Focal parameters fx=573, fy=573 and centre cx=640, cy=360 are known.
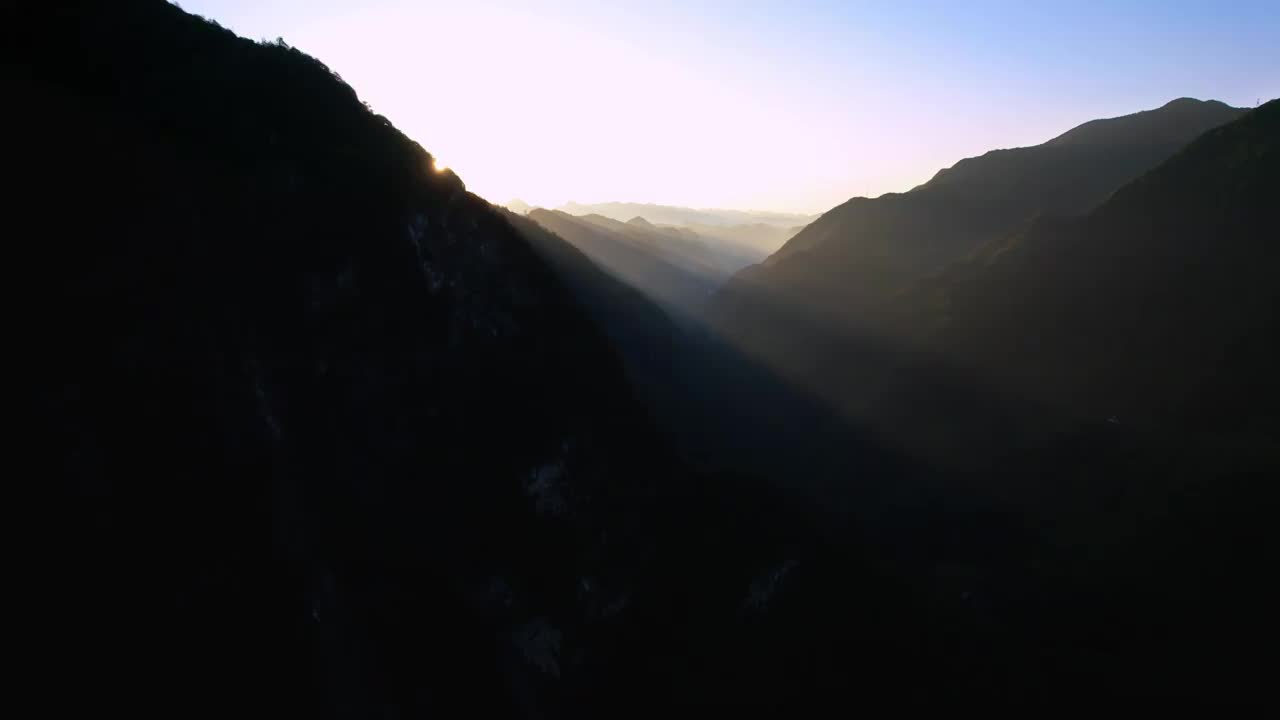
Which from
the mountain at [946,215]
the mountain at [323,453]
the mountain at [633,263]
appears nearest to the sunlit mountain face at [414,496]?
the mountain at [323,453]

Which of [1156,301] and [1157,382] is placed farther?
[1156,301]

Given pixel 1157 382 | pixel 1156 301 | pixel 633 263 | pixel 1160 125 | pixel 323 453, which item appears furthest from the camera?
pixel 633 263

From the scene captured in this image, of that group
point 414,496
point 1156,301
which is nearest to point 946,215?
point 1156,301

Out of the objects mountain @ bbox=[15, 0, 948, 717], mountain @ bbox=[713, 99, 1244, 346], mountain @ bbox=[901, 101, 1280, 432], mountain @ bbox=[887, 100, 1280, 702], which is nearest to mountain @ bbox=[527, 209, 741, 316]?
mountain @ bbox=[713, 99, 1244, 346]

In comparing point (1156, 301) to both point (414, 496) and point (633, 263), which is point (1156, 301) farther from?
point (633, 263)

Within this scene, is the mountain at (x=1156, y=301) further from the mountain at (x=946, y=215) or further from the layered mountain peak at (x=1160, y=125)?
the layered mountain peak at (x=1160, y=125)
